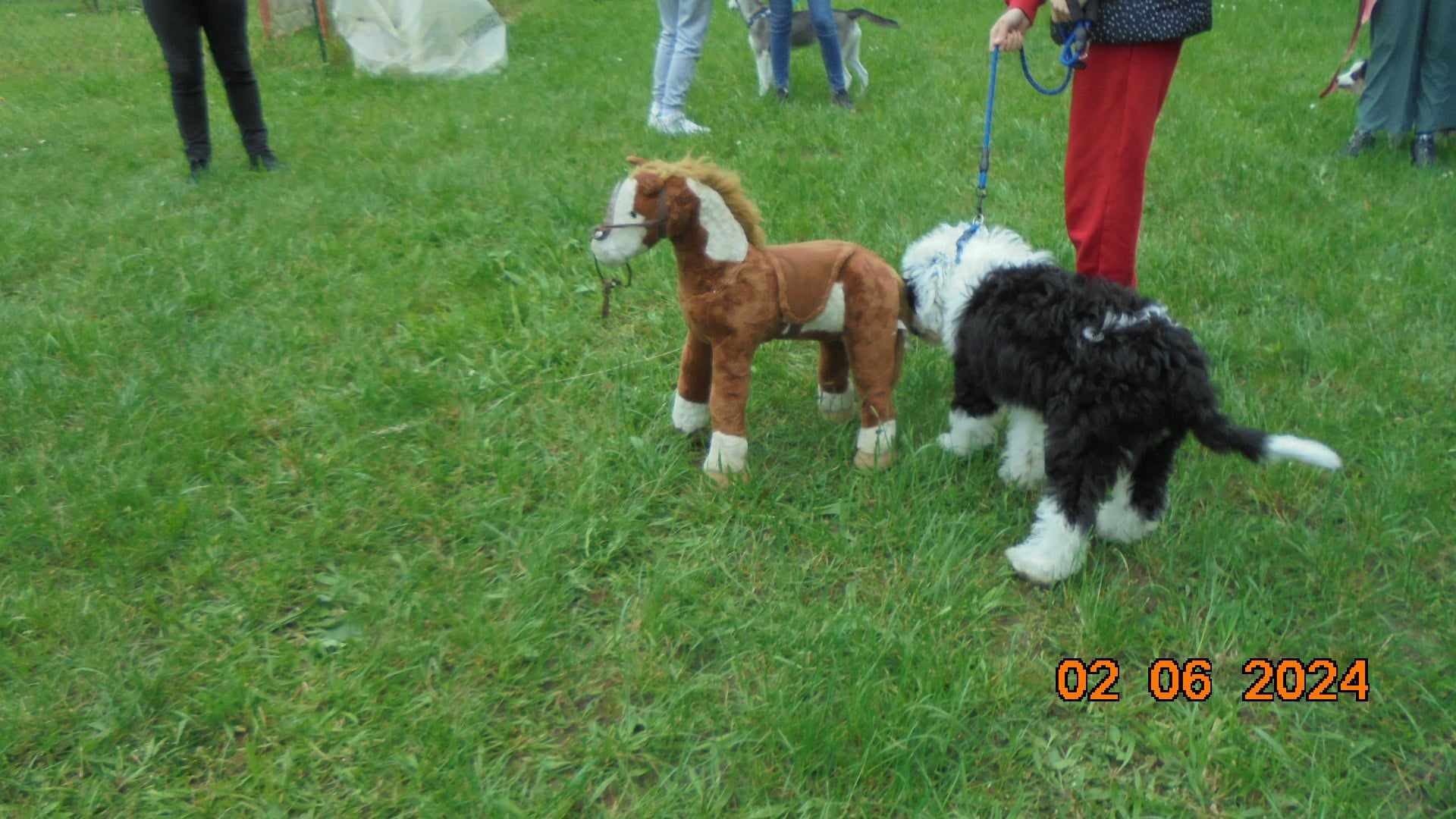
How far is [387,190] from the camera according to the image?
531cm

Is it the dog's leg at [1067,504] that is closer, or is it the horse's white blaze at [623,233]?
the dog's leg at [1067,504]

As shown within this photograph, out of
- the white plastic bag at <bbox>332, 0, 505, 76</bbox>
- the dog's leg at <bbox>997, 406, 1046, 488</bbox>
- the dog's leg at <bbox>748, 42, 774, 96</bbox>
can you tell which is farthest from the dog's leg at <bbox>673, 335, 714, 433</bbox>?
the white plastic bag at <bbox>332, 0, 505, 76</bbox>

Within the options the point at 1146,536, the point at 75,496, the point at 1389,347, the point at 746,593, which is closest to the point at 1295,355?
the point at 1389,347

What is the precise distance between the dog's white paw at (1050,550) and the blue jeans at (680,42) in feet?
14.6

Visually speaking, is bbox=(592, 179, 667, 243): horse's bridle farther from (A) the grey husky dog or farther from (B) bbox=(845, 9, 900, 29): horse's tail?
(B) bbox=(845, 9, 900, 29): horse's tail

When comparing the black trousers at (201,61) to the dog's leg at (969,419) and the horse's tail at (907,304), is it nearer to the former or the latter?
the horse's tail at (907,304)

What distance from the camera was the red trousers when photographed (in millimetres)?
2828

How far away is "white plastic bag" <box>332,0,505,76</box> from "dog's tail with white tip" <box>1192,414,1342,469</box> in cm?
767

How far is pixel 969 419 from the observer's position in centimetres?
280

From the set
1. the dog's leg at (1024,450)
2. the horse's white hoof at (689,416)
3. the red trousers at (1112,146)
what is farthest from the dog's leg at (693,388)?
the red trousers at (1112,146)

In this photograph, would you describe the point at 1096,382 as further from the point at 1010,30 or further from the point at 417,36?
the point at 417,36

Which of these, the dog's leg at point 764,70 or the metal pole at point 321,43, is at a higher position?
the metal pole at point 321,43

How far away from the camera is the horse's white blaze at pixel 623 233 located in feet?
8.30

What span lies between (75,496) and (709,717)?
202 centimetres
